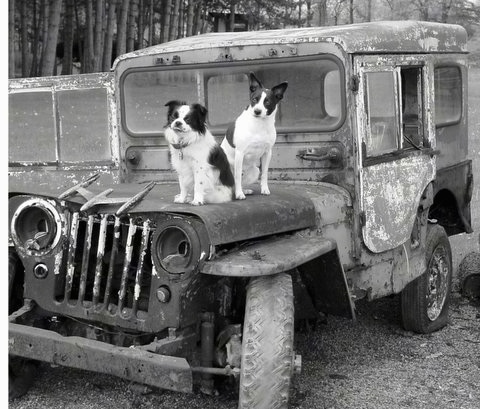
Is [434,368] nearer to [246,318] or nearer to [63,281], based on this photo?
[246,318]

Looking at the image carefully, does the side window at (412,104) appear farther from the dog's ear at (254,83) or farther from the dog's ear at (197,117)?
the dog's ear at (197,117)

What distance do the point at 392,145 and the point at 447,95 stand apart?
1.28 m

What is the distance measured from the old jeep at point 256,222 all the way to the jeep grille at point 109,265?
1 centimetres

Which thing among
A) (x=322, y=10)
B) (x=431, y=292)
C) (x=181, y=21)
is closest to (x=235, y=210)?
(x=431, y=292)

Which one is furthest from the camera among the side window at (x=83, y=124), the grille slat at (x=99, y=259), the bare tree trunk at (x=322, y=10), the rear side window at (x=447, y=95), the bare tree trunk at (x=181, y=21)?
the bare tree trunk at (x=322, y=10)

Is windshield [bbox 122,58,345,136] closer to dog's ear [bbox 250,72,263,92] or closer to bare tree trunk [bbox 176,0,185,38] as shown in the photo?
dog's ear [bbox 250,72,263,92]

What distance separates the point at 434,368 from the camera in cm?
521

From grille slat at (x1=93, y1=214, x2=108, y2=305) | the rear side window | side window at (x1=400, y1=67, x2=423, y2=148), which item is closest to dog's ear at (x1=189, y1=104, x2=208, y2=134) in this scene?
grille slat at (x1=93, y1=214, x2=108, y2=305)

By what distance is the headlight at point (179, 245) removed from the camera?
3807 millimetres

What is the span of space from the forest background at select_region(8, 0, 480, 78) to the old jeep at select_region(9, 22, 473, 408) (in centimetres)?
1222

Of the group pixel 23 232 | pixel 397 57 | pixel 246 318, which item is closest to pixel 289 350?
pixel 246 318

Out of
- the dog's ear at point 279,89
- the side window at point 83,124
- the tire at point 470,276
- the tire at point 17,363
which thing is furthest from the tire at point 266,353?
the side window at point 83,124

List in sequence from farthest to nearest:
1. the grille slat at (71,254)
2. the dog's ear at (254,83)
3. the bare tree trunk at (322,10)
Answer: the bare tree trunk at (322,10) → the dog's ear at (254,83) → the grille slat at (71,254)

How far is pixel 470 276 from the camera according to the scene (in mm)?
6961
